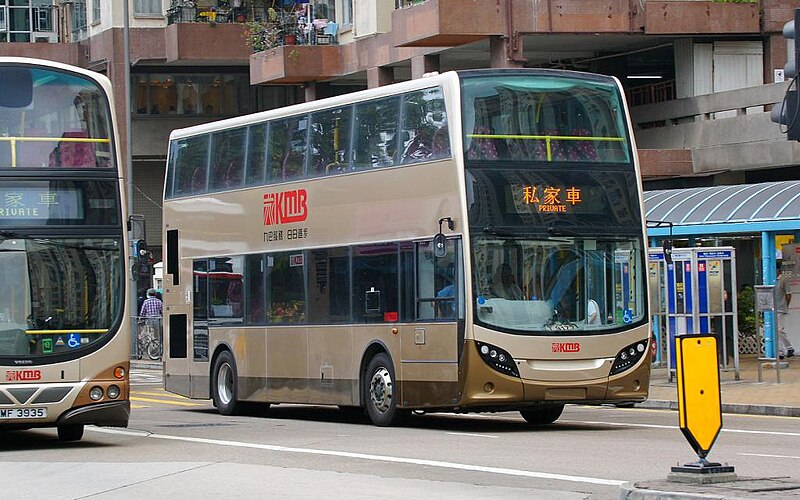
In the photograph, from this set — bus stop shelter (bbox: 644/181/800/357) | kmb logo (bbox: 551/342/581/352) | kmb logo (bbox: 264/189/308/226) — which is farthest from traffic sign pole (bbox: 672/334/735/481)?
bus stop shelter (bbox: 644/181/800/357)

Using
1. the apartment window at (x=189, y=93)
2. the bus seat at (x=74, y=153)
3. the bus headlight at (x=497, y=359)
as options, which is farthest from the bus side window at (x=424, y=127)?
the apartment window at (x=189, y=93)

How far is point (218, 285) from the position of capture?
2539 centimetres

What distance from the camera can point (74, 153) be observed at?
18.5 meters

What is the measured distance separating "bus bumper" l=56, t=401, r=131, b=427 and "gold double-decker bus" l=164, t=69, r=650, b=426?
13.1 ft

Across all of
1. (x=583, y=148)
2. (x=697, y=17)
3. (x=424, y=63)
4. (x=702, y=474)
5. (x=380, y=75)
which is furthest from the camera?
(x=380, y=75)

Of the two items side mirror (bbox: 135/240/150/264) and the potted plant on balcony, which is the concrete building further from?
side mirror (bbox: 135/240/150/264)

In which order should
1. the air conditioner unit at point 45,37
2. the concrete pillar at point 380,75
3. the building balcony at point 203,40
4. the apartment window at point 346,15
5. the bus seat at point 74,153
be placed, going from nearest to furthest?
the bus seat at point 74,153 < the concrete pillar at point 380,75 < the apartment window at point 346,15 < the building balcony at point 203,40 < the air conditioner unit at point 45,37

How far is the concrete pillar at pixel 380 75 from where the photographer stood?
47219 mm

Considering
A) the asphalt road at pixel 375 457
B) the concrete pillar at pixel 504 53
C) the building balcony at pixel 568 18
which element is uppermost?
the building balcony at pixel 568 18

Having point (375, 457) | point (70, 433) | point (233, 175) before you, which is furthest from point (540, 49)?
point (375, 457)

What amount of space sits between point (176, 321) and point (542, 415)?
7535mm

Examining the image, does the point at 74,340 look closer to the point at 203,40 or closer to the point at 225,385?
the point at 225,385

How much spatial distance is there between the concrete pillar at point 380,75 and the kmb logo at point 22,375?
3013 centimetres

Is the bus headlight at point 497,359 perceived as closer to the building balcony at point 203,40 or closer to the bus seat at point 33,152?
the bus seat at point 33,152
